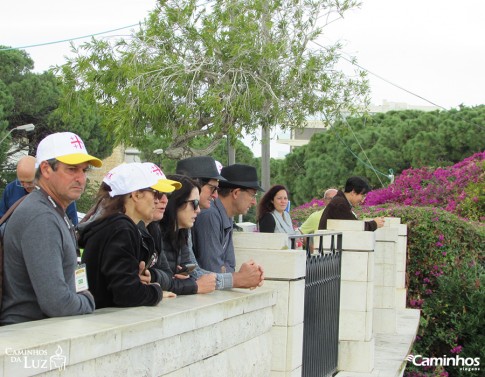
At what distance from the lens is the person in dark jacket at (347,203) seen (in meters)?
9.55

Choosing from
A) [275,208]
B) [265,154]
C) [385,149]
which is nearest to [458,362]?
[275,208]

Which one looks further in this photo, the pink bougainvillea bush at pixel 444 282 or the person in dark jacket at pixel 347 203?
the pink bougainvillea bush at pixel 444 282

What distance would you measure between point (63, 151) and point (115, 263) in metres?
0.55

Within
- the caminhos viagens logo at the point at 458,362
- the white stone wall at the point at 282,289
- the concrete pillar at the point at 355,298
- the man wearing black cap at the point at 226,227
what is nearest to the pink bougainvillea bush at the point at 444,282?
the caminhos viagens logo at the point at 458,362

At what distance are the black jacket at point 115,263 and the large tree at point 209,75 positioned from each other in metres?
12.4

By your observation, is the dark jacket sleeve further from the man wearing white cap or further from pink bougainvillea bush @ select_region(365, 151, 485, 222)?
pink bougainvillea bush @ select_region(365, 151, 485, 222)

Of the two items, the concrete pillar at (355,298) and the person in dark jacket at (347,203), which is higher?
the person in dark jacket at (347,203)

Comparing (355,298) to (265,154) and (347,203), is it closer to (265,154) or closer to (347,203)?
(347,203)

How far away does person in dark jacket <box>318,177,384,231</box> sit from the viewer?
9.55 meters

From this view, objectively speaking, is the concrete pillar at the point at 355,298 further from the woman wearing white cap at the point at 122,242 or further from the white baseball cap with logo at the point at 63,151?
the white baseball cap with logo at the point at 63,151

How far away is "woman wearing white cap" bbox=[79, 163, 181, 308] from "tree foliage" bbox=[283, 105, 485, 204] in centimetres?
2889

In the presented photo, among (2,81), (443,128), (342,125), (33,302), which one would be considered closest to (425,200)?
(342,125)

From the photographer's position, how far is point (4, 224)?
148 inches

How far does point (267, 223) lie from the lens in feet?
26.0
